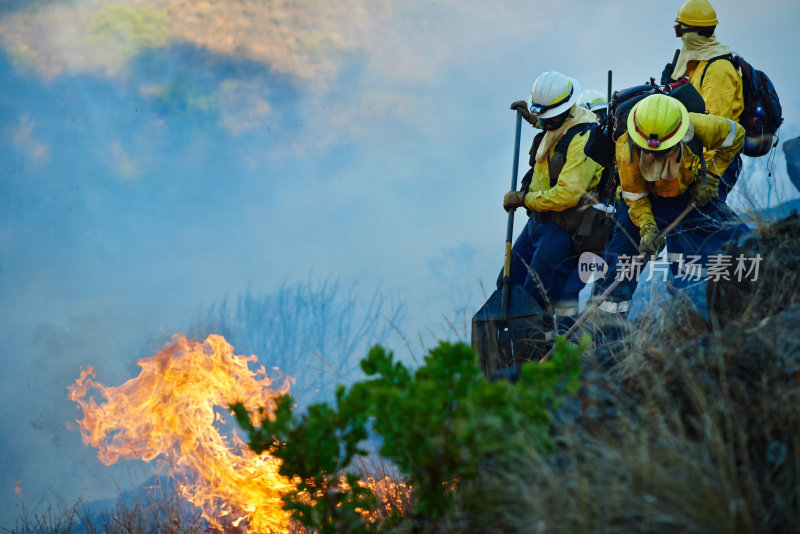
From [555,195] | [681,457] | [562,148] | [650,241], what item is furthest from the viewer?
[562,148]

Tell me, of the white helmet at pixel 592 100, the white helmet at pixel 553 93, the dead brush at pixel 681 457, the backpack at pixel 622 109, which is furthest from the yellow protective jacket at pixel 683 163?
the white helmet at pixel 592 100

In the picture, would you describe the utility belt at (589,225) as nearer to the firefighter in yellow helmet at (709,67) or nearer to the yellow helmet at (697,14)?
the firefighter in yellow helmet at (709,67)

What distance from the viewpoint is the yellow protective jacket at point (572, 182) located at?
5.81 m

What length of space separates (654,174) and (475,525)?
324 cm

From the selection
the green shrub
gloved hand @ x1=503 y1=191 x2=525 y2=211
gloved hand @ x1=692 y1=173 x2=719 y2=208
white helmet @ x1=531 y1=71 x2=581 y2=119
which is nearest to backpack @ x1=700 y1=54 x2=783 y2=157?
gloved hand @ x1=692 y1=173 x2=719 y2=208

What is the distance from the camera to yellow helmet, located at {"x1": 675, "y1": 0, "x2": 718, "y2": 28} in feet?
19.0

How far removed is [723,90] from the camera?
5395mm

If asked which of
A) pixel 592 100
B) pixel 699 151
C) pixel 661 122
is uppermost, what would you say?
pixel 592 100

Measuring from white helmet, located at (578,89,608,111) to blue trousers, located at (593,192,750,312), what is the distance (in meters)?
2.83

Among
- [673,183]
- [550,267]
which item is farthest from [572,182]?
[673,183]

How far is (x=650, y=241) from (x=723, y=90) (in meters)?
1.41

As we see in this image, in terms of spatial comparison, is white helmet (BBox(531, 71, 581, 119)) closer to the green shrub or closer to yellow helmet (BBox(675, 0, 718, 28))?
yellow helmet (BBox(675, 0, 718, 28))

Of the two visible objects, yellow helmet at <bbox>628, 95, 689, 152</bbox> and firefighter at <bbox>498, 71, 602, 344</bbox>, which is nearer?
yellow helmet at <bbox>628, 95, 689, 152</bbox>

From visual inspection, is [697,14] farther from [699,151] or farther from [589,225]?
[589,225]
